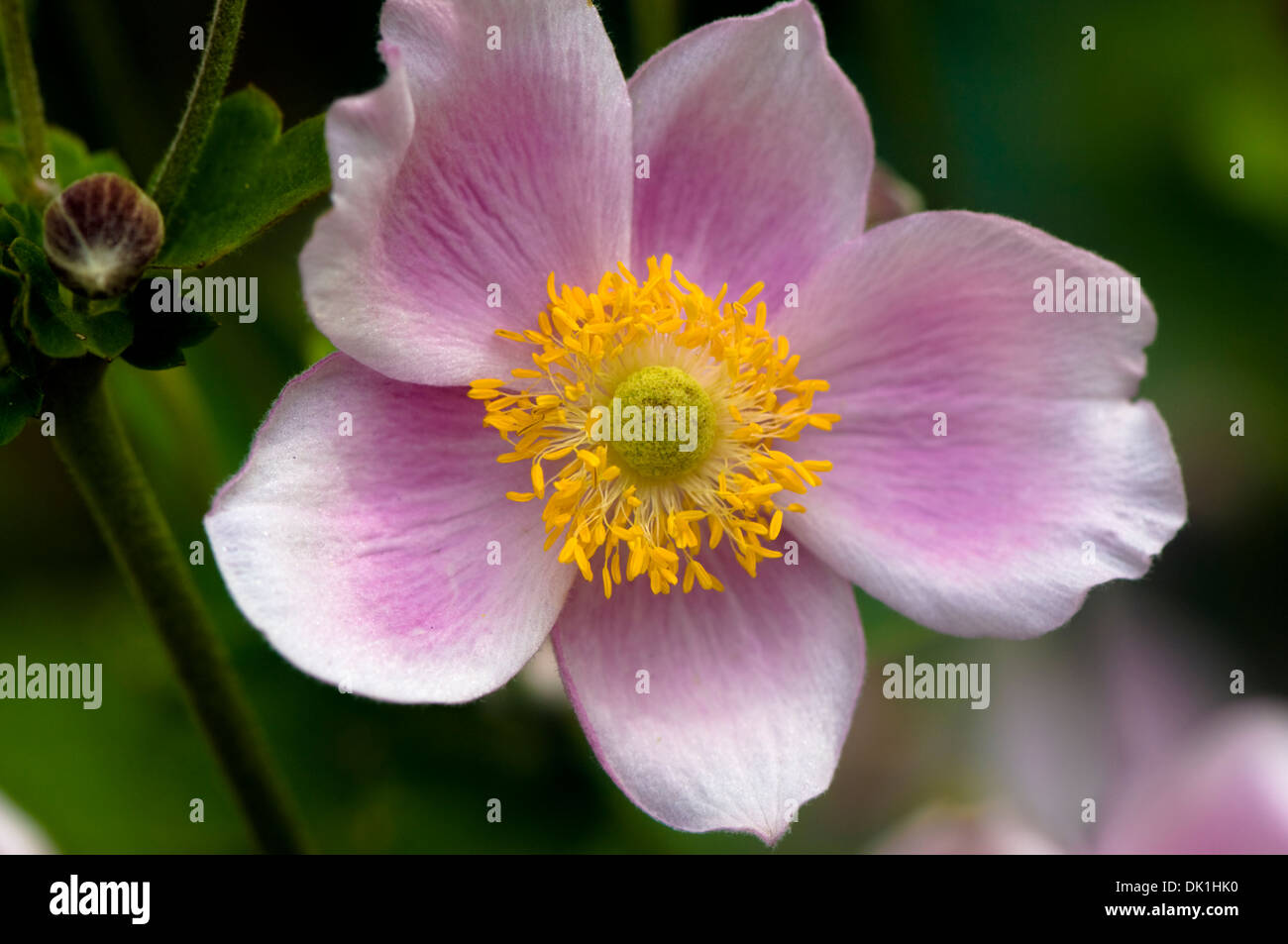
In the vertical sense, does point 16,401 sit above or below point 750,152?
below

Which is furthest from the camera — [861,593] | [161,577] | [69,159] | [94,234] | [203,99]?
[861,593]

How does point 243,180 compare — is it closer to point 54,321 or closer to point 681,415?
point 54,321

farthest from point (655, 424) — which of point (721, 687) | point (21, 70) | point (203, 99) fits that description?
point (21, 70)

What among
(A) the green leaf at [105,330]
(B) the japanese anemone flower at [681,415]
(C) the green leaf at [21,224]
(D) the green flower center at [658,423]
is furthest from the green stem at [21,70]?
(D) the green flower center at [658,423]

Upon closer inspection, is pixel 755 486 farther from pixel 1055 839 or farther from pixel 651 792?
pixel 1055 839

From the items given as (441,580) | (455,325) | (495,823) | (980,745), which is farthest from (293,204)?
(980,745)

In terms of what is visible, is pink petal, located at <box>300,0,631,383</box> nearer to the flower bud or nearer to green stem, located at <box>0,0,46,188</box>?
the flower bud

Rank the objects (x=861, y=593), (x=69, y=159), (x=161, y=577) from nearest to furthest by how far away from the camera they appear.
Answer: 1. (x=161, y=577)
2. (x=69, y=159)
3. (x=861, y=593)
